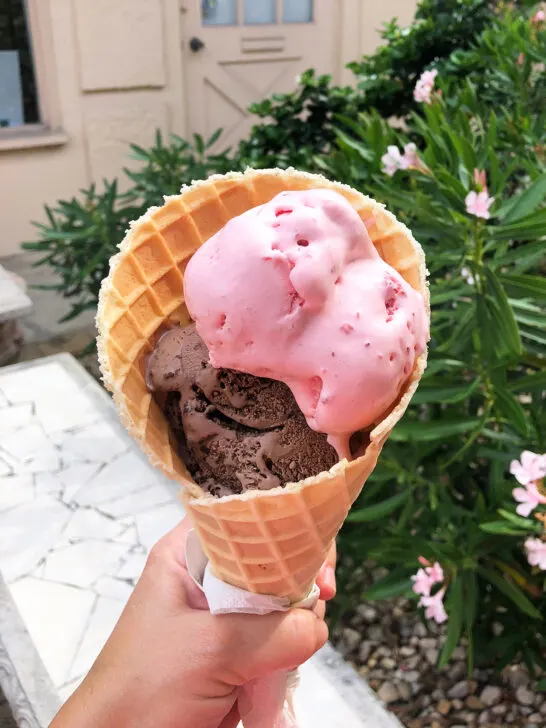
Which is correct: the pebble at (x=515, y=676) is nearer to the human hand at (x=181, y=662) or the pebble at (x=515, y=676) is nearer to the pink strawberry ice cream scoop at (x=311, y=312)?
the human hand at (x=181, y=662)

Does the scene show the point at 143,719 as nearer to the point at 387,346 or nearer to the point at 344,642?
the point at 387,346

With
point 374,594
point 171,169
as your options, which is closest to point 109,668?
point 374,594

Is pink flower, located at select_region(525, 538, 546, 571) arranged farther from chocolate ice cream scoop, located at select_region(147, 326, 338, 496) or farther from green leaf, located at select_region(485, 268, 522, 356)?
chocolate ice cream scoop, located at select_region(147, 326, 338, 496)

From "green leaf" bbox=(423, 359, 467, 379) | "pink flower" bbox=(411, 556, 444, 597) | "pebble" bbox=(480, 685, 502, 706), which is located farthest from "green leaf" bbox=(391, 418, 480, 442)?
"pebble" bbox=(480, 685, 502, 706)

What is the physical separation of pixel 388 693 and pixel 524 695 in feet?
1.12

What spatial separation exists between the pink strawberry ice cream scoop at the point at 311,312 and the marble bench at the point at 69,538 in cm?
84

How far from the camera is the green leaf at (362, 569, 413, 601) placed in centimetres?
151

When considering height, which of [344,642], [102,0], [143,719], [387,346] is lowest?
[344,642]

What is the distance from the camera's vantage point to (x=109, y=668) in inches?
34.6

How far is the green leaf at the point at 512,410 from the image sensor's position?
4.25ft

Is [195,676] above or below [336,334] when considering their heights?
below

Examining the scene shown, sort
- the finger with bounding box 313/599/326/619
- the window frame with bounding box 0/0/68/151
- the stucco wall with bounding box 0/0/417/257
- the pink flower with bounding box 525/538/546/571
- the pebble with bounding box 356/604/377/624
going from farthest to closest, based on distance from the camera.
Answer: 1. the stucco wall with bounding box 0/0/417/257
2. the window frame with bounding box 0/0/68/151
3. the pebble with bounding box 356/604/377/624
4. the pink flower with bounding box 525/538/546/571
5. the finger with bounding box 313/599/326/619

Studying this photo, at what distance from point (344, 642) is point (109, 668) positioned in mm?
1249

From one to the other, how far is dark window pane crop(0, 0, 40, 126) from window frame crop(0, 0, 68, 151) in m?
0.04
